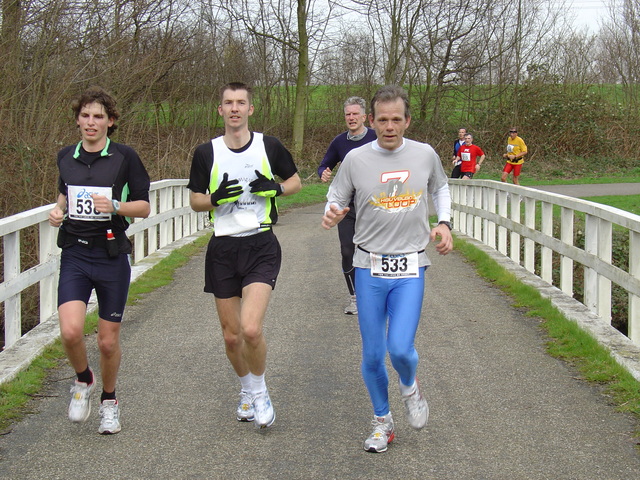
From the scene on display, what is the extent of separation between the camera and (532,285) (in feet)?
33.3

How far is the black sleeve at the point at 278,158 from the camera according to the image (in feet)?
17.1

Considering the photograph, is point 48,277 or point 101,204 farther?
point 48,277

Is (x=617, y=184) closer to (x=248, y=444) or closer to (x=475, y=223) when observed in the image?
(x=475, y=223)

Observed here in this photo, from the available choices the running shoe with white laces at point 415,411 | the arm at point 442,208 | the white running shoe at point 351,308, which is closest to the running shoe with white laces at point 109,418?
the running shoe with white laces at point 415,411

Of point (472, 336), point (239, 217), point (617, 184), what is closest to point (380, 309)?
point (239, 217)

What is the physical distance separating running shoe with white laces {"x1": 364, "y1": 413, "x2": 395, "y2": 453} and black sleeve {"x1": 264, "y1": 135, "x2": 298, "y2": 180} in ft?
5.07

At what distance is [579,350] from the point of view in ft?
22.8

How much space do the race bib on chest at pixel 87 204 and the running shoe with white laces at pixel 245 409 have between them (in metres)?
1.37

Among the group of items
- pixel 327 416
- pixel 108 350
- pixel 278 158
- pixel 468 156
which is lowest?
pixel 327 416

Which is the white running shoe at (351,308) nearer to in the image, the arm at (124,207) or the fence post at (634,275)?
the fence post at (634,275)

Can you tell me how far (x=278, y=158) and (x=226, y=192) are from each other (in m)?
0.41

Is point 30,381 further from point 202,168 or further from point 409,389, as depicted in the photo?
point 409,389

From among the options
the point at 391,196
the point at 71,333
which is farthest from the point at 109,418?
the point at 391,196

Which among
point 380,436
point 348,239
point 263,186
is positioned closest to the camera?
point 380,436
